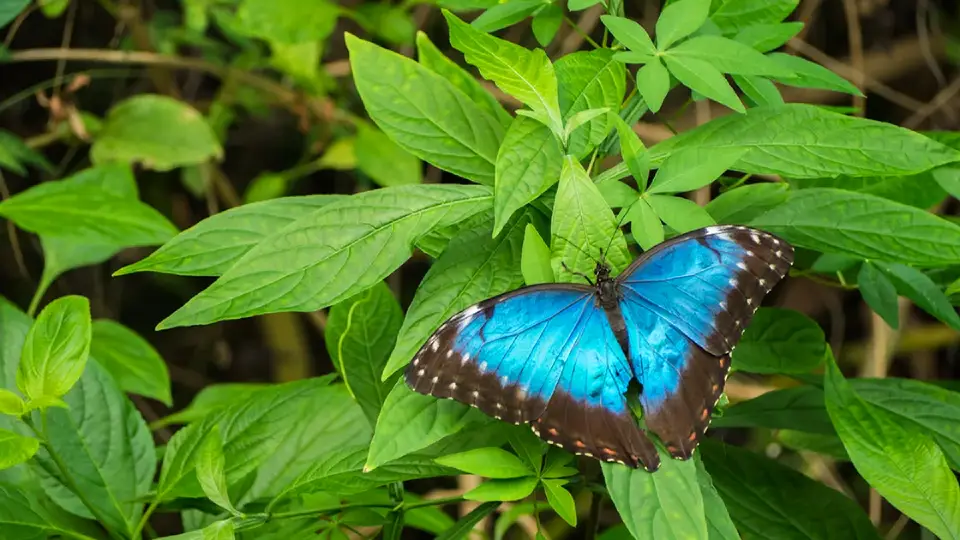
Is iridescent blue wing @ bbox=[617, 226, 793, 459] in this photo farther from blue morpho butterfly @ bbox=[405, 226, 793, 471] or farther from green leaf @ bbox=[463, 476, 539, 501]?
green leaf @ bbox=[463, 476, 539, 501]

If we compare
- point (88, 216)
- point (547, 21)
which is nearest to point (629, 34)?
point (547, 21)

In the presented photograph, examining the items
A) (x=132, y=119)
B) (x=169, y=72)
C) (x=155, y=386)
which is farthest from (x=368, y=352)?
(x=169, y=72)

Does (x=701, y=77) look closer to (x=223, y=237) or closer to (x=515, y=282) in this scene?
(x=515, y=282)

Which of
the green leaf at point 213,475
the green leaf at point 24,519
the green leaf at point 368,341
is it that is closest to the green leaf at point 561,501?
the green leaf at point 368,341

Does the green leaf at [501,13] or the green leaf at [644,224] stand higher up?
the green leaf at [501,13]

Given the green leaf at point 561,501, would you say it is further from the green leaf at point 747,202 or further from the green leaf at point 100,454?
the green leaf at point 100,454
